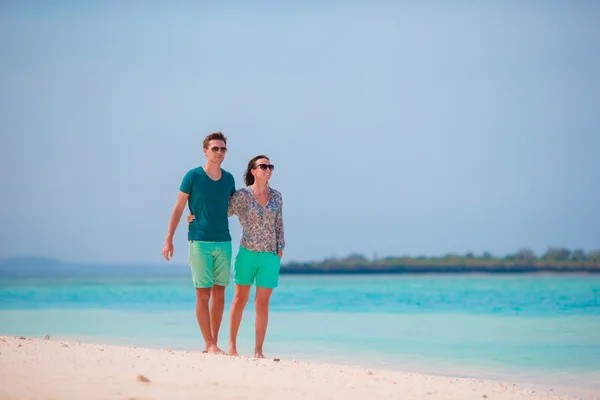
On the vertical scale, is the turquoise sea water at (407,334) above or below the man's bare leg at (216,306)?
below

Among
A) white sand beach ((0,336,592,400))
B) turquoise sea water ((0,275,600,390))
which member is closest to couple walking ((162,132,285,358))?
white sand beach ((0,336,592,400))

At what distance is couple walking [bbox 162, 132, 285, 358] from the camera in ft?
20.9

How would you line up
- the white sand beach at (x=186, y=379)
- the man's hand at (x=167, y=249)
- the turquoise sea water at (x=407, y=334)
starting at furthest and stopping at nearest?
the turquoise sea water at (x=407, y=334) < the man's hand at (x=167, y=249) < the white sand beach at (x=186, y=379)

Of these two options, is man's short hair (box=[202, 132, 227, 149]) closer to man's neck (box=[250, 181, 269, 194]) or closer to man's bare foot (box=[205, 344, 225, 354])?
man's neck (box=[250, 181, 269, 194])

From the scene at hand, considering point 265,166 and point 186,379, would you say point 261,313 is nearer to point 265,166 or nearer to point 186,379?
point 265,166

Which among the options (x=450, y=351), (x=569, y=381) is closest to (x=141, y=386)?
(x=569, y=381)

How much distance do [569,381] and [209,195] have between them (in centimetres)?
389

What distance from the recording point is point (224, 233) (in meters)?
6.44

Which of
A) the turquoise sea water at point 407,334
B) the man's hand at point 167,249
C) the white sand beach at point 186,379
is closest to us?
the white sand beach at point 186,379

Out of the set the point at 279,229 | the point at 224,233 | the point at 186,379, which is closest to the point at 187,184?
the point at 224,233

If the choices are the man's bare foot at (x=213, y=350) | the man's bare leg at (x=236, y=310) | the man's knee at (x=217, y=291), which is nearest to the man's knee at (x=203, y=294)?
the man's knee at (x=217, y=291)

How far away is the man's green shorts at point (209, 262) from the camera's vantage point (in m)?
6.35

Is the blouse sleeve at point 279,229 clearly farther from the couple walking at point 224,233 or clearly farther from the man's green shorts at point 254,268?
the man's green shorts at point 254,268

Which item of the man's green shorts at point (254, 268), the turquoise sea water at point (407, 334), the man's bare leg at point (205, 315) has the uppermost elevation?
the man's green shorts at point (254, 268)
